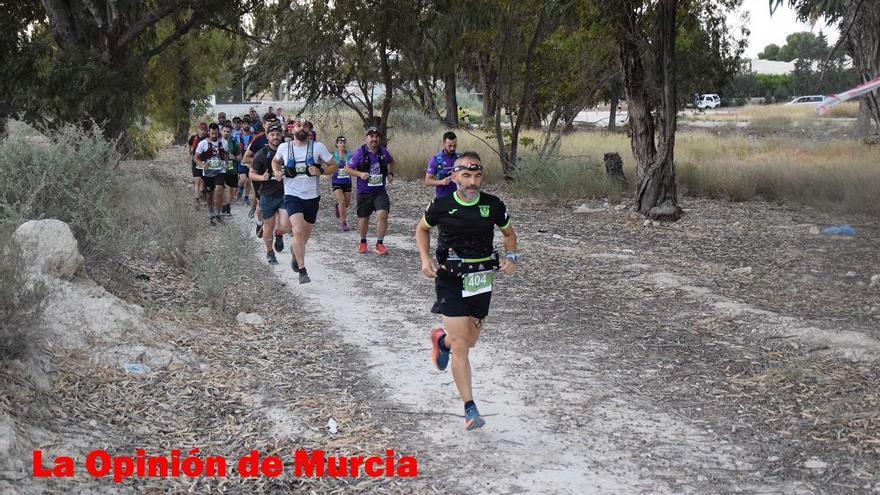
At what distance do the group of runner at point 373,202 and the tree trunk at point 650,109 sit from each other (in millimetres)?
4072

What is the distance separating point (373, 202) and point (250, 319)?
15.6ft

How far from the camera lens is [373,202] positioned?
13.3 meters

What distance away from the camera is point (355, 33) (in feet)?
73.0

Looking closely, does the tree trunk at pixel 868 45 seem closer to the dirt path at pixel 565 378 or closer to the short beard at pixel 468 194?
the dirt path at pixel 565 378

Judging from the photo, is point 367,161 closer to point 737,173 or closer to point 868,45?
point 868,45

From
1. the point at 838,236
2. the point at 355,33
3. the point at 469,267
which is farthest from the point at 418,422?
the point at 355,33

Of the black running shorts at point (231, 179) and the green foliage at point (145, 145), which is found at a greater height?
the green foliage at point (145, 145)

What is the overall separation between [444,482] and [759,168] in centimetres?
1639

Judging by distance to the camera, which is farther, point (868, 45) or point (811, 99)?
point (811, 99)

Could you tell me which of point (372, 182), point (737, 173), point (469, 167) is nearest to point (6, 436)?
point (469, 167)

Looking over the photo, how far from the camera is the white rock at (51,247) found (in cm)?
741

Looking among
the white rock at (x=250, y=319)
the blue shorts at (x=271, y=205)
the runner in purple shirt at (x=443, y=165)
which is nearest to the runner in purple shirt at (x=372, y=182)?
the runner in purple shirt at (x=443, y=165)

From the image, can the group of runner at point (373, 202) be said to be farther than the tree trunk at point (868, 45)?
No

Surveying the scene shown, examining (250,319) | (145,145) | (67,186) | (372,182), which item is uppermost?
(145,145)
